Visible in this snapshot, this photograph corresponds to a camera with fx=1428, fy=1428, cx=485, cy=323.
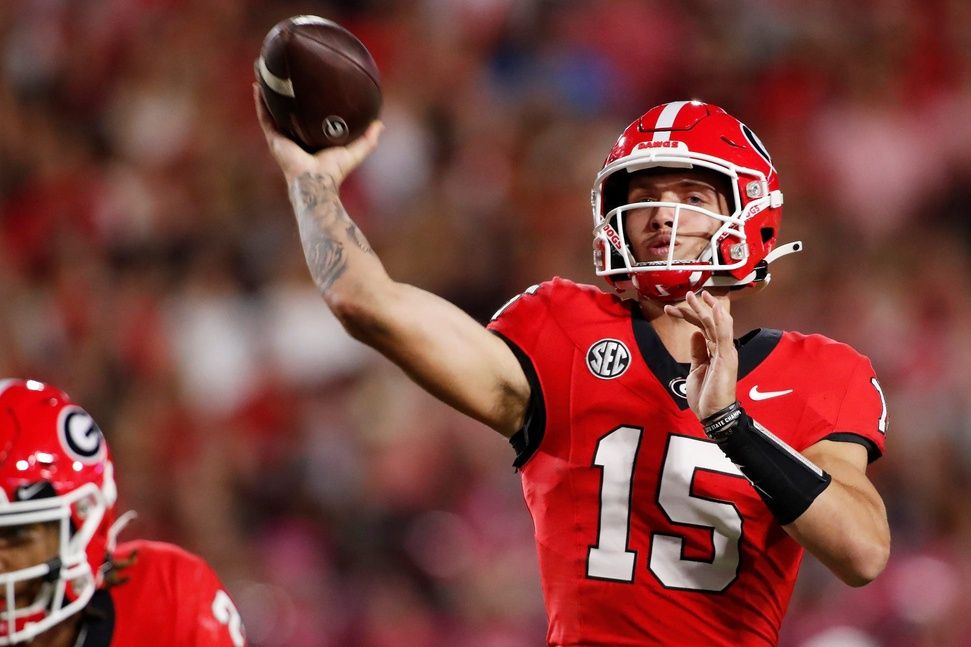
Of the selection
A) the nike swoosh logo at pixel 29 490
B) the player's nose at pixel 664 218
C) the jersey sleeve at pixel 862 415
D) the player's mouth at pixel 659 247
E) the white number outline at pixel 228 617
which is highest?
the player's nose at pixel 664 218

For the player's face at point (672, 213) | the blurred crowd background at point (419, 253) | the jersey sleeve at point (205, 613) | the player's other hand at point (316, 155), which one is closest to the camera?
the player's other hand at point (316, 155)

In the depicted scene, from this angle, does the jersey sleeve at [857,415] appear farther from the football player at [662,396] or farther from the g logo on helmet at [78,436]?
the g logo on helmet at [78,436]

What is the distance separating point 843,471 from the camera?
2.47 metres

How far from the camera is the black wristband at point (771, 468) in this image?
2299mm

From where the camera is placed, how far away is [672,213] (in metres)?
2.67

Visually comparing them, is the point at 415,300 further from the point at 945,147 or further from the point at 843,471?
the point at 945,147

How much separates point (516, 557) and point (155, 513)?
1.49 metres

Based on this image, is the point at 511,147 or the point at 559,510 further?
the point at 511,147

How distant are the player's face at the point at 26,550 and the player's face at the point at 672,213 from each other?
3.93 ft

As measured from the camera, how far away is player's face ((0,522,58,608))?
249 centimetres

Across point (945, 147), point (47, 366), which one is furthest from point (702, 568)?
point (47, 366)

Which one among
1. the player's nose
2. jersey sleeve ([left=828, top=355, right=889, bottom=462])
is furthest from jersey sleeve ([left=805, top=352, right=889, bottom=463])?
the player's nose

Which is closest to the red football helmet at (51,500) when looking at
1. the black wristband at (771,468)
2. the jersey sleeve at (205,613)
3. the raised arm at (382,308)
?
the jersey sleeve at (205,613)

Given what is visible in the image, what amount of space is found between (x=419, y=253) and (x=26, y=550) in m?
3.97
